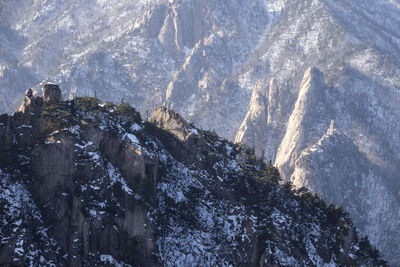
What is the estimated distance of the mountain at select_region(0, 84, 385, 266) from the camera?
155750 mm

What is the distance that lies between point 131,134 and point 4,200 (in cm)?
4164

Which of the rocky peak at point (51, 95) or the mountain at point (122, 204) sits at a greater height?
the rocky peak at point (51, 95)

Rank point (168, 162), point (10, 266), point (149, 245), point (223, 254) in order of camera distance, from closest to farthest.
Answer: point (10, 266)
point (149, 245)
point (223, 254)
point (168, 162)

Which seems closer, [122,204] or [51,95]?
[122,204]

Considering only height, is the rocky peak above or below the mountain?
above

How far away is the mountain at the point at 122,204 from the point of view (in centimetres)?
15575

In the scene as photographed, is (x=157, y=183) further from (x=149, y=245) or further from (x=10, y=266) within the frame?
(x=10, y=266)

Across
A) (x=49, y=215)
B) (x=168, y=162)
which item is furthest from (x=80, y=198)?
(x=168, y=162)

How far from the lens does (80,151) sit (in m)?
167

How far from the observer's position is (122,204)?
543 ft

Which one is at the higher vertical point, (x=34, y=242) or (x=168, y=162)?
(x=168, y=162)

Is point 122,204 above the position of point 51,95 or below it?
below

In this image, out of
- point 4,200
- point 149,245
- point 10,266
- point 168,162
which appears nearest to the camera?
point 10,266

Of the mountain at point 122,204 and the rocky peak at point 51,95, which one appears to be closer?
the mountain at point 122,204
